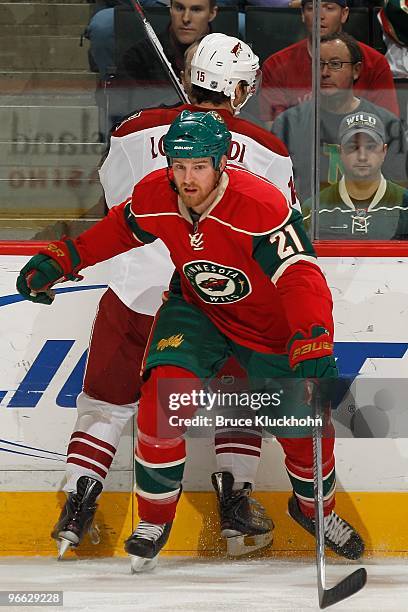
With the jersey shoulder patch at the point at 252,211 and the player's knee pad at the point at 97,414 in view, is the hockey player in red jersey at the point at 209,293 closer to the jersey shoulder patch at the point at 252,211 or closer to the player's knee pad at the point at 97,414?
the jersey shoulder patch at the point at 252,211

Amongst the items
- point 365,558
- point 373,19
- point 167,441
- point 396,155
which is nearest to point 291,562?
point 365,558

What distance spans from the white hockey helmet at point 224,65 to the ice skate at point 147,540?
1.23 m

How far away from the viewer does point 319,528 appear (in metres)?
3.57

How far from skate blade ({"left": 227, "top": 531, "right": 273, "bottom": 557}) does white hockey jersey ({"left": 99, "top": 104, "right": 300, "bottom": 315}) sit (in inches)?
29.3

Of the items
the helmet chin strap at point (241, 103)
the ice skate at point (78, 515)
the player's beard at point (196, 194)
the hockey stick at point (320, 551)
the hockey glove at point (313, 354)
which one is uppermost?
the helmet chin strap at point (241, 103)

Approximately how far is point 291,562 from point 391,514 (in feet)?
1.13

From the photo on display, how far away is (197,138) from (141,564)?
1.24 metres

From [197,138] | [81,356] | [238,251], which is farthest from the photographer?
[81,356]

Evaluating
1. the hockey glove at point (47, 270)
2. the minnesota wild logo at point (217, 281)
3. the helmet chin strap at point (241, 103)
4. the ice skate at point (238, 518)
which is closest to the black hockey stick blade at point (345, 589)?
the ice skate at point (238, 518)

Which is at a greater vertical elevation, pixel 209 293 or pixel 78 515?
pixel 209 293

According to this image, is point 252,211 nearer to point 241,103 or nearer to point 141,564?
point 241,103

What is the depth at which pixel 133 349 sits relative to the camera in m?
3.99

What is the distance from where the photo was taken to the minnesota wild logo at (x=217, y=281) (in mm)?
3613

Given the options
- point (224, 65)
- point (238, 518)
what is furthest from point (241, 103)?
point (238, 518)
